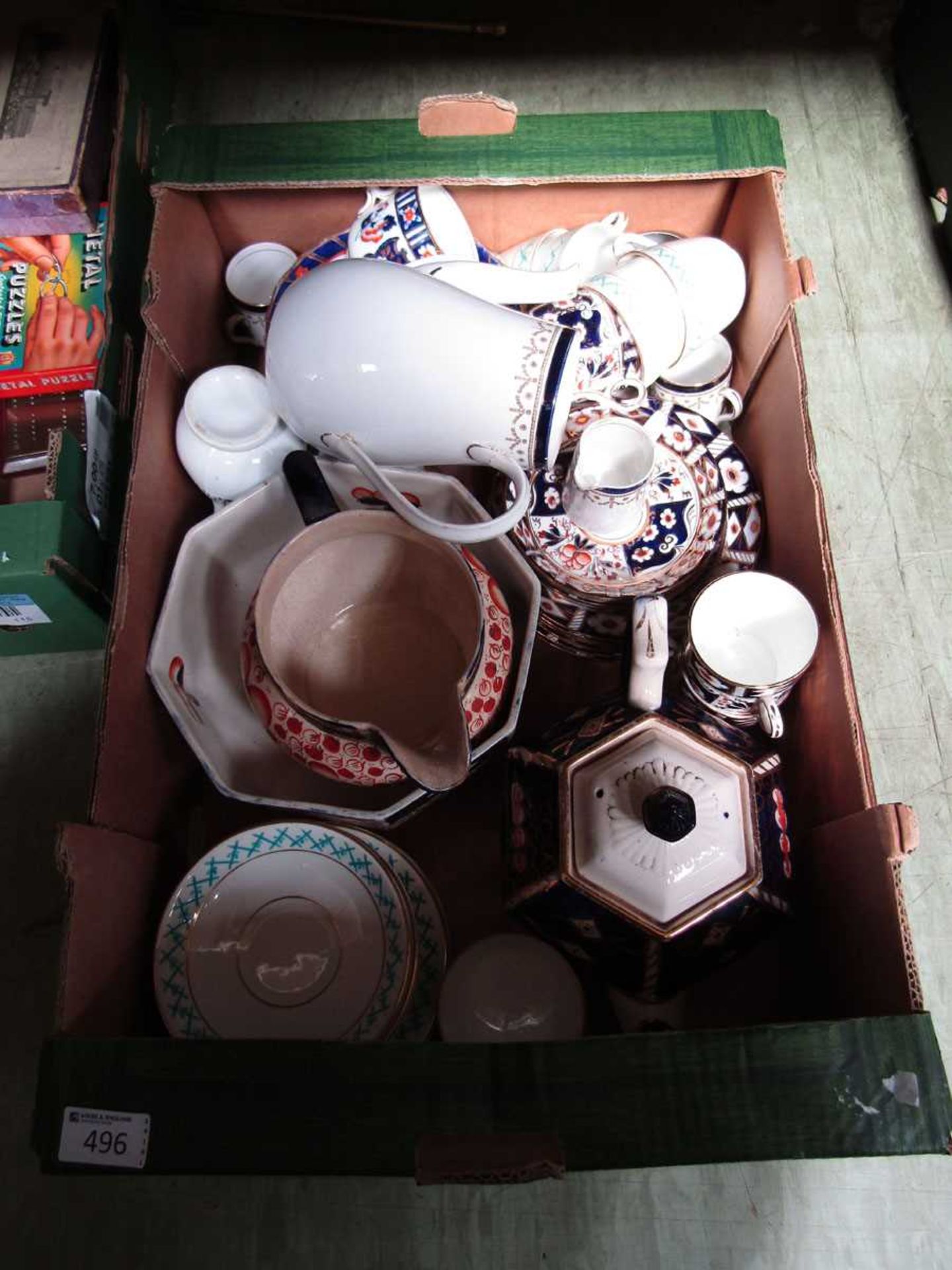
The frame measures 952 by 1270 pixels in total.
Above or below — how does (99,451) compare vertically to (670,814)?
above

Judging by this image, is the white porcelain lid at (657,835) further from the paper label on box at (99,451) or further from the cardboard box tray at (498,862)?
the paper label on box at (99,451)

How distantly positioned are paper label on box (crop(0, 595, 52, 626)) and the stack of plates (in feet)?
0.88

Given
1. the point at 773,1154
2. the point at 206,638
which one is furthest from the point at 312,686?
the point at 773,1154

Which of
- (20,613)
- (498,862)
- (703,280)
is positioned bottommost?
(498,862)

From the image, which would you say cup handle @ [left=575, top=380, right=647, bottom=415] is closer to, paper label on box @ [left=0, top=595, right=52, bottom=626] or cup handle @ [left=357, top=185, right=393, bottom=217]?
cup handle @ [left=357, top=185, right=393, bottom=217]

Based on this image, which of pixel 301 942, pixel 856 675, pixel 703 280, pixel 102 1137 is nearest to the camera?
pixel 102 1137

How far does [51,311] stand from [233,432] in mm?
331

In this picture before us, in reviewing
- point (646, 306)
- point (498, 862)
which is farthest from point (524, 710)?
point (646, 306)

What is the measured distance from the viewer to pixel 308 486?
0.62 m

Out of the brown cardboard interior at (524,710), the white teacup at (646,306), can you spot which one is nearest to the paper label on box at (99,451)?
the brown cardboard interior at (524,710)

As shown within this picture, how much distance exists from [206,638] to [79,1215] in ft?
1.50

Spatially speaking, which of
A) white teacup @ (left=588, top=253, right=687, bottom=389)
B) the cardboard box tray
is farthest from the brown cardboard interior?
white teacup @ (left=588, top=253, right=687, bottom=389)

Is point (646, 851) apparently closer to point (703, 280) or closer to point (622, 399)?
point (622, 399)

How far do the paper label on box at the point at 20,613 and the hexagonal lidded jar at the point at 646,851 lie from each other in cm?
43
